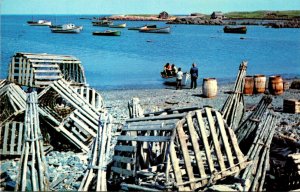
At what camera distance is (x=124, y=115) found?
17516mm

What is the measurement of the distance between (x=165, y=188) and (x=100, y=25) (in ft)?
416

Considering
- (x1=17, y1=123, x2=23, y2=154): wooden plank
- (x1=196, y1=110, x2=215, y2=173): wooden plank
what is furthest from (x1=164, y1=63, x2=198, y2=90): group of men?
(x1=196, y1=110, x2=215, y2=173): wooden plank

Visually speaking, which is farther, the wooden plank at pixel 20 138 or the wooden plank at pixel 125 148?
the wooden plank at pixel 20 138

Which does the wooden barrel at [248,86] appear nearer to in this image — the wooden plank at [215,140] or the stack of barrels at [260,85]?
the stack of barrels at [260,85]

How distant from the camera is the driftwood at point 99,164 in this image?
24.2 ft

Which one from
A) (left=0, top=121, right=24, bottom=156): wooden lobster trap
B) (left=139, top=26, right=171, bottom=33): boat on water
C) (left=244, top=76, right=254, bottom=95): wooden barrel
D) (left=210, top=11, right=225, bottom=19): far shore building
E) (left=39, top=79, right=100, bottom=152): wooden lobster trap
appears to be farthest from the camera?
(left=210, top=11, right=225, bottom=19): far shore building

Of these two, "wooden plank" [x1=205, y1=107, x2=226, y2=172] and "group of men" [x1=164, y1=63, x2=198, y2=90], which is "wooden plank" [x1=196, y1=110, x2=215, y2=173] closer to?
"wooden plank" [x1=205, y1=107, x2=226, y2=172]

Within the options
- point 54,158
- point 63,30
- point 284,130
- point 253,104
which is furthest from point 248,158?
point 63,30

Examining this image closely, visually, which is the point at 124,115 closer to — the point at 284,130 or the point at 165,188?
the point at 284,130

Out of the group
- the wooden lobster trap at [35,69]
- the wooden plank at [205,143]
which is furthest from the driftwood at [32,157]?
the wooden lobster trap at [35,69]

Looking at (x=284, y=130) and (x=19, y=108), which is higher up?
(x=19, y=108)

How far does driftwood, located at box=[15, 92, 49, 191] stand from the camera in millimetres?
7867

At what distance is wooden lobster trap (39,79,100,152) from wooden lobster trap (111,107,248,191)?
3014mm

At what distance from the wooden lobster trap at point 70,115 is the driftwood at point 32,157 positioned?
11.9 feet
